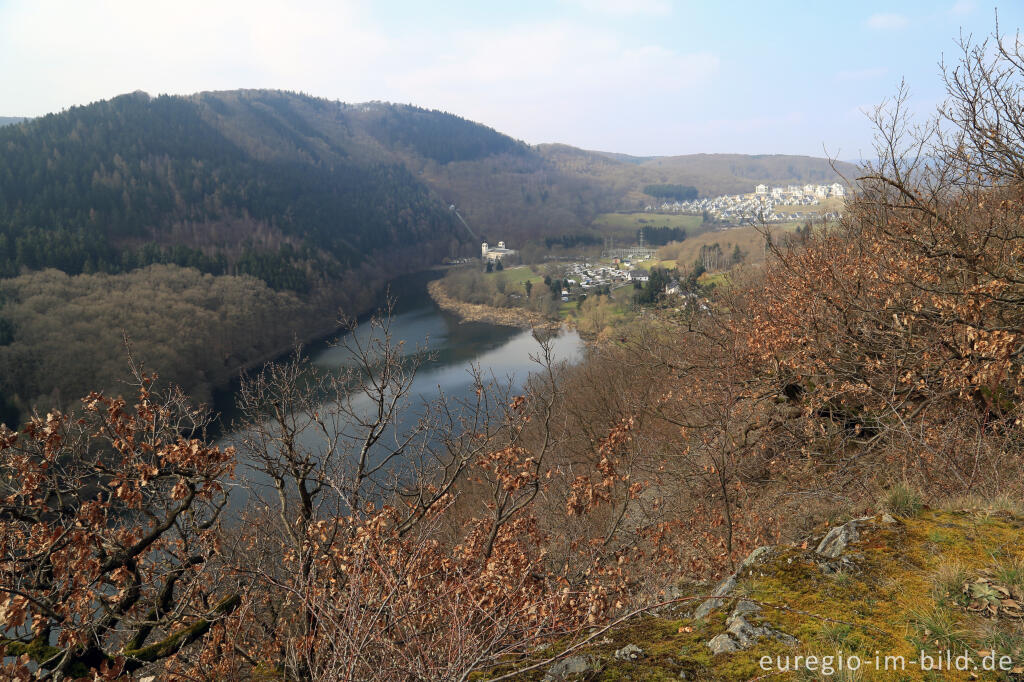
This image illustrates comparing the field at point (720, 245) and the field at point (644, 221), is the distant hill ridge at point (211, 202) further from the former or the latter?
the field at point (720, 245)

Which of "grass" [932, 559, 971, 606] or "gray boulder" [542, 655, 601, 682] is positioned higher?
"grass" [932, 559, 971, 606]

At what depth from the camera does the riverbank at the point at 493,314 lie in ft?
207

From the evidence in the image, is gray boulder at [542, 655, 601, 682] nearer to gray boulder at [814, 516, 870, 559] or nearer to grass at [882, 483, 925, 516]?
gray boulder at [814, 516, 870, 559]

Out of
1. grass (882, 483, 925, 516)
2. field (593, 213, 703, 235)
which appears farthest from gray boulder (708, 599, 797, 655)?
field (593, 213, 703, 235)

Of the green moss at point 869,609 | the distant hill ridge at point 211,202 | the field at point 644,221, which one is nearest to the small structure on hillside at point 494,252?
the distant hill ridge at point 211,202

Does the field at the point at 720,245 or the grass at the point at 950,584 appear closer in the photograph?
the grass at the point at 950,584

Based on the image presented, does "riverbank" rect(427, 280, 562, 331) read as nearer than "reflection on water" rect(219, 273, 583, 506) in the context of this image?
No

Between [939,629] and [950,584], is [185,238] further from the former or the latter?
[939,629]

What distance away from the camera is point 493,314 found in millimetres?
67625

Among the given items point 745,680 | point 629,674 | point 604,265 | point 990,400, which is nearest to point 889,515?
point 745,680

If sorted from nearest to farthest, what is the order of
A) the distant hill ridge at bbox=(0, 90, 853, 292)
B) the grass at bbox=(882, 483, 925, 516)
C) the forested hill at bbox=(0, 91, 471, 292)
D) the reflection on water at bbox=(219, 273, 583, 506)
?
the grass at bbox=(882, 483, 925, 516)
the reflection on water at bbox=(219, 273, 583, 506)
the forested hill at bbox=(0, 91, 471, 292)
the distant hill ridge at bbox=(0, 90, 853, 292)

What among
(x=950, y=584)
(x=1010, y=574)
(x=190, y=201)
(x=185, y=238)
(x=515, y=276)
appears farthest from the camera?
(x=515, y=276)

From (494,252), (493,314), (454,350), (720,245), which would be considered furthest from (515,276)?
(454,350)

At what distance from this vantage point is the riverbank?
63.0m
